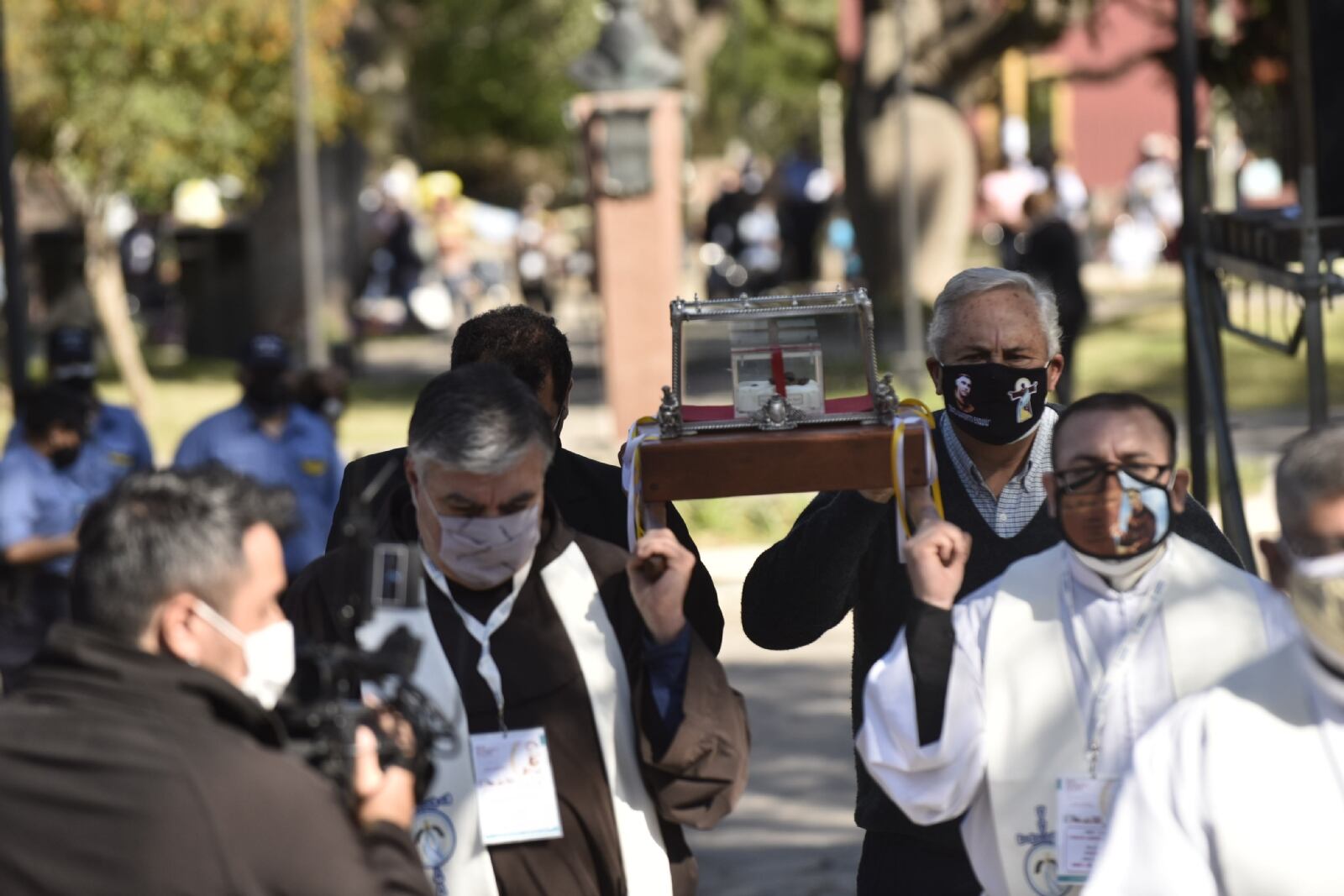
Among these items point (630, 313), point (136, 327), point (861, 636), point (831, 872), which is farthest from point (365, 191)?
point (861, 636)

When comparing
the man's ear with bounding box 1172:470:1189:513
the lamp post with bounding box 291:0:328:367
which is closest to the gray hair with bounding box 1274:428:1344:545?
the man's ear with bounding box 1172:470:1189:513

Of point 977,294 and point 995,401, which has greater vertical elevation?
point 977,294

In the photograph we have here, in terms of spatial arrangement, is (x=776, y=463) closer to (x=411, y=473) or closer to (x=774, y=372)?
(x=774, y=372)

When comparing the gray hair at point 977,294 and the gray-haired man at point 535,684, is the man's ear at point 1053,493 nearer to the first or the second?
the gray-haired man at point 535,684

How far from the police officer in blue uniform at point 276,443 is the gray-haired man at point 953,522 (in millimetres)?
4633

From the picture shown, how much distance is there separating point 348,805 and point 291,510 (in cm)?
49

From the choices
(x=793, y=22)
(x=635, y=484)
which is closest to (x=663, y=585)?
(x=635, y=484)

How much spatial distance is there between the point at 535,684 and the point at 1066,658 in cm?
98

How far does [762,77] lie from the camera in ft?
195

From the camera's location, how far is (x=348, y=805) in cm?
320

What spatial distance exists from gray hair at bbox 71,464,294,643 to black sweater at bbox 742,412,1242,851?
Result: 1.42 meters

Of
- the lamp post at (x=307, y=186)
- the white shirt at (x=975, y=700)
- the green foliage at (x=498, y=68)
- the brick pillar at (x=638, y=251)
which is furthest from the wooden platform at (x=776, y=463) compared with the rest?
the green foliage at (x=498, y=68)

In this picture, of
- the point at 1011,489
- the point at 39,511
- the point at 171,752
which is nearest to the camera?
the point at 171,752

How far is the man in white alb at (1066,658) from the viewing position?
11.9 feet
